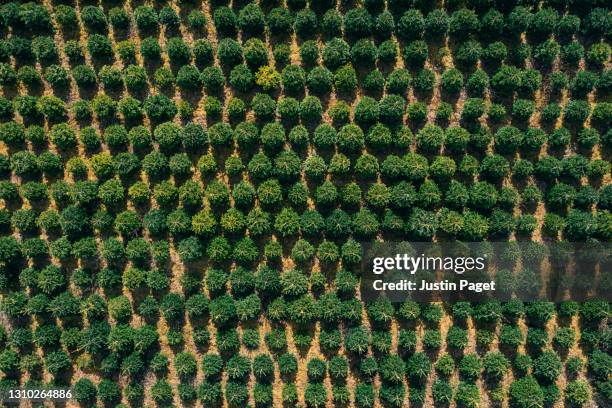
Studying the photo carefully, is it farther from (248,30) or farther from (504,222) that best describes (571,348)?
(248,30)

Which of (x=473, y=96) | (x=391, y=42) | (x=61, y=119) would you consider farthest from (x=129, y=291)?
(x=473, y=96)

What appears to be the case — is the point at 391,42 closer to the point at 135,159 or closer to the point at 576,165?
the point at 576,165

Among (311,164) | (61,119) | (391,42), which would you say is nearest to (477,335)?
(311,164)

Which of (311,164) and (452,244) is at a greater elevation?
(311,164)

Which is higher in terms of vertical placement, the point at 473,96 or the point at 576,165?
the point at 473,96

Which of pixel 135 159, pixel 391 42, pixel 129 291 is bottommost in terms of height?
pixel 129 291

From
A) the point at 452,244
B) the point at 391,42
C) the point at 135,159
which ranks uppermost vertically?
the point at 391,42
